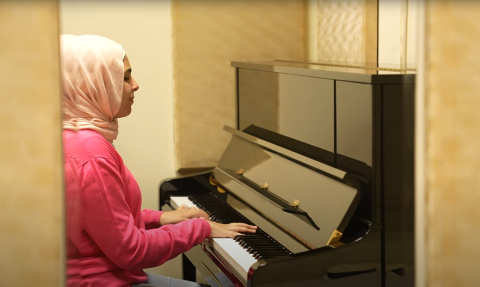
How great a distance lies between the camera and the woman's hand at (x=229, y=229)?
2.20 metres

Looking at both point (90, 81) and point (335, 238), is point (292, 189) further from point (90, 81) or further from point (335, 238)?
point (90, 81)

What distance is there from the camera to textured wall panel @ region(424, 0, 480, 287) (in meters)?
0.90

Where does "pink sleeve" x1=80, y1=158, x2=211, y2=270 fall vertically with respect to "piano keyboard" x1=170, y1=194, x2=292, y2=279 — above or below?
above

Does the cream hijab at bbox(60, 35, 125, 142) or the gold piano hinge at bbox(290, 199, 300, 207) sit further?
the gold piano hinge at bbox(290, 199, 300, 207)

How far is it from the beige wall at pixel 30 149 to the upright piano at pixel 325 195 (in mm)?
1054

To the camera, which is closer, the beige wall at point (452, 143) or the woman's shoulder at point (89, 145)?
the beige wall at point (452, 143)

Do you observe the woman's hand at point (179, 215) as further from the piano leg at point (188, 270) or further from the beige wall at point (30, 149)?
the beige wall at point (30, 149)

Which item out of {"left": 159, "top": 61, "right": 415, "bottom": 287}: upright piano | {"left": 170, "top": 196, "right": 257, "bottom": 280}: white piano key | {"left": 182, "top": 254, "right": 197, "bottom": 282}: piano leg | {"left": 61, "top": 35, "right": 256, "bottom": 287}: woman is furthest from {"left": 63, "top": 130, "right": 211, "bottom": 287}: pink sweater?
{"left": 182, "top": 254, "right": 197, "bottom": 282}: piano leg

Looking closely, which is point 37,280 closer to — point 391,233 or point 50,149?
point 50,149

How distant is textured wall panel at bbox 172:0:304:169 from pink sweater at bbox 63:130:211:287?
1615 mm

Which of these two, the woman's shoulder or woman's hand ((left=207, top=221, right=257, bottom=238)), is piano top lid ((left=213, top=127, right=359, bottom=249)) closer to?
woman's hand ((left=207, top=221, right=257, bottom=238))

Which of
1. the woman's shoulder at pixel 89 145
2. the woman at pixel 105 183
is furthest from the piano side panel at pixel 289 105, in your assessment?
the woman's shoulder at pixel 89 145

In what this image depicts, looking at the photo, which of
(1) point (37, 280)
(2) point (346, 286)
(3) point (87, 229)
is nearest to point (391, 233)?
(2) point (346, 286)

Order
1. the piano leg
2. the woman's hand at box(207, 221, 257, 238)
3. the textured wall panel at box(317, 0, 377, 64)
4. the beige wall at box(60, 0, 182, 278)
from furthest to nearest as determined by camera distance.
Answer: the beige wall at box(60, 0, 182, 278) → the piano leg → the textured wall panel at box(317, 0, 377, 64) → the woman's hand at box(207, 221, 257, 238)
